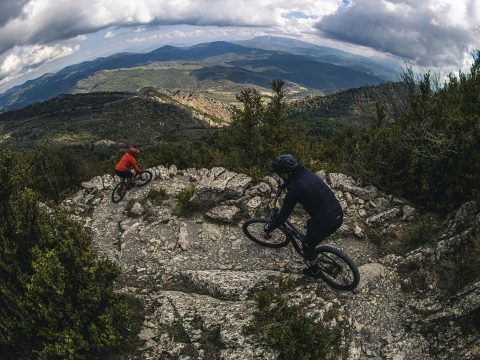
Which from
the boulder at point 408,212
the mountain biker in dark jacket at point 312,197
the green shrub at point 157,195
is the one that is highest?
the mountain biker in dark jacket at point 312,197

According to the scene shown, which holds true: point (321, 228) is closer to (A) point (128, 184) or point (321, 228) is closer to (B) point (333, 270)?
(B) point (333, 270)

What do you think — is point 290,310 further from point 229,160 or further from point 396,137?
point 229,160

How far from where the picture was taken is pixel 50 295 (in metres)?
7.29

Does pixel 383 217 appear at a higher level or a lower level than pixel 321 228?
lower

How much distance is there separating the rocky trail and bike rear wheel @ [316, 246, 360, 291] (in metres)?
0.27

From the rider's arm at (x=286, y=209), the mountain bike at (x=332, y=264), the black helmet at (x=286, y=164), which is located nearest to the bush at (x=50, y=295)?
the rider's arm at (x=286, y=209)

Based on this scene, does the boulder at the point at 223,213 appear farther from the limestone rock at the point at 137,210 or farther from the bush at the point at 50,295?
the bush at the point at 50,295

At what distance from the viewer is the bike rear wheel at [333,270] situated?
8.40 metres

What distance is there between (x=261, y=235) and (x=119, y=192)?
8.12 metres

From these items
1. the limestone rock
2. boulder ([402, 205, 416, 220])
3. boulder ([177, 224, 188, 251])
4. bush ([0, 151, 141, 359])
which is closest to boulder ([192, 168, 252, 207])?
boulder ([177, 224, 188, 251])

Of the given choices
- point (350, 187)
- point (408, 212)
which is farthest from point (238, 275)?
point (408, 212)

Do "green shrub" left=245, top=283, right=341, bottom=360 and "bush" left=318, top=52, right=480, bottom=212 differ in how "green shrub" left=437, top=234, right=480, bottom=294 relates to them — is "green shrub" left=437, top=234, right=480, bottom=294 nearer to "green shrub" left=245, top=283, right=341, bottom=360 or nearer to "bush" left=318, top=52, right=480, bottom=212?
"bush" left=318, top=52, right=480, bottom=212

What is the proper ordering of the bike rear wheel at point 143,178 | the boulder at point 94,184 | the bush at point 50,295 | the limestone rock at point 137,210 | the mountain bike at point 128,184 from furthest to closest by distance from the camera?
1. the boulder at point 94,184
2. the bike rear wheel at point 143,178
3. the mountain bike at point 128,184
4. the limestone rock at point 137,210
5. the bush at point 50,295

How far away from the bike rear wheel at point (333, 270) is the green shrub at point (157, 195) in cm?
833
